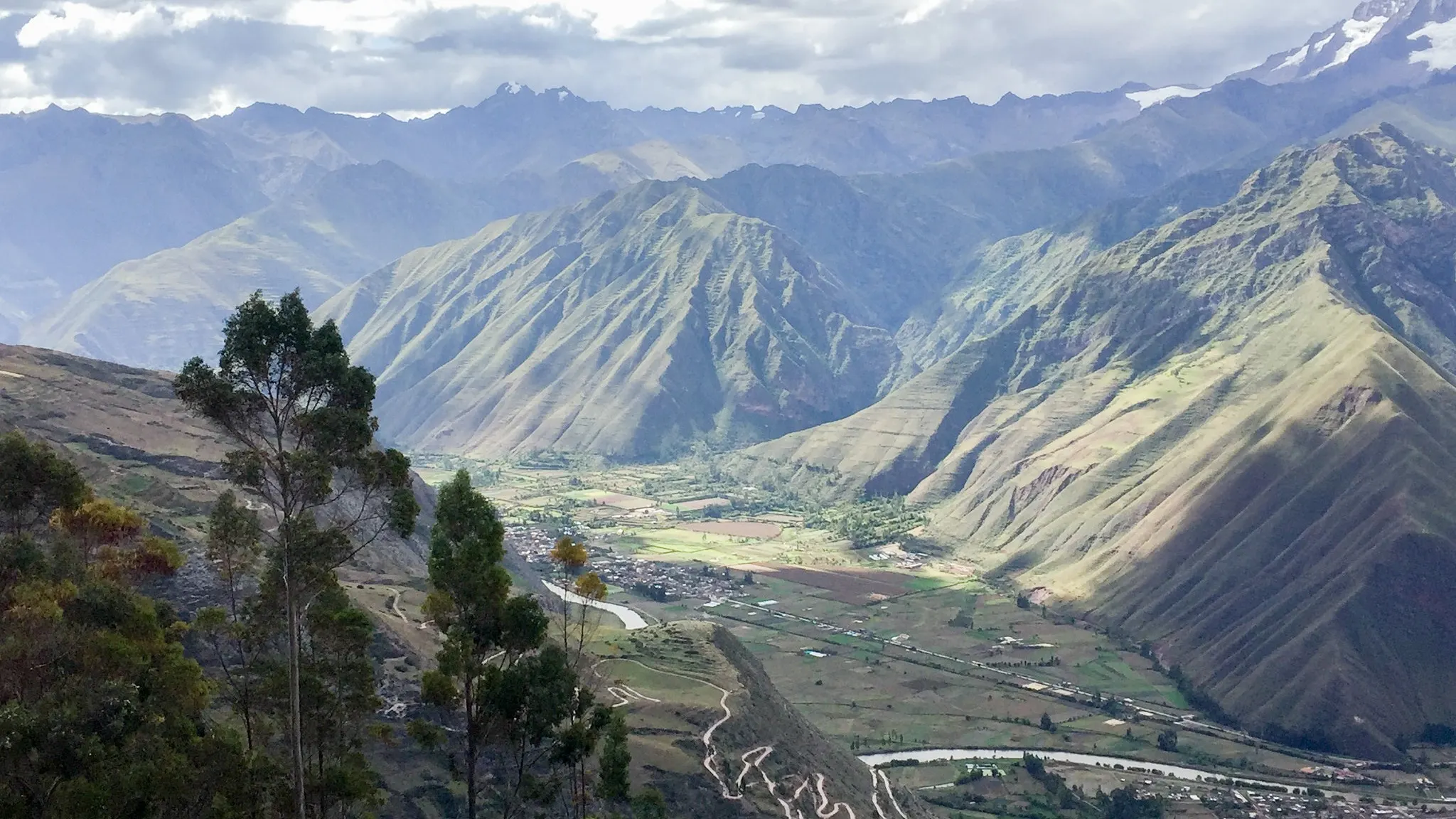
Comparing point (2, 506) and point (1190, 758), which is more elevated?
point (2, 506)

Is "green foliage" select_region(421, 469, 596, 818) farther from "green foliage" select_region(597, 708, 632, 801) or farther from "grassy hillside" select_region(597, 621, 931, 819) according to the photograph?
"grassy hillside" select_region(597, 621, 931, 819)

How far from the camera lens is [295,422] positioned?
2254 inches

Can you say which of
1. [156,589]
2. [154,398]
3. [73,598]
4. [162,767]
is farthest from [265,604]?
[154,398]

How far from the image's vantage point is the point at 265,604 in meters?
63.8

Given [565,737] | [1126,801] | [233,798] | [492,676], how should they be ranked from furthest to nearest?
1. [1126,801]
2. [565,737]
3. [492,676]
4. [233,798]

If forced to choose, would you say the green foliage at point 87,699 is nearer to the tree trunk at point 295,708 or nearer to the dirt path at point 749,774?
the tree trunk at point 295,708

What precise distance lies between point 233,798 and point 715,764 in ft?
225

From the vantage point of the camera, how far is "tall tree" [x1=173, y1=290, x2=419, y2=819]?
55.6 m

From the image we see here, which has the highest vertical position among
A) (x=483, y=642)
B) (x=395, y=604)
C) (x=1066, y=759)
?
(x=483, y=642)

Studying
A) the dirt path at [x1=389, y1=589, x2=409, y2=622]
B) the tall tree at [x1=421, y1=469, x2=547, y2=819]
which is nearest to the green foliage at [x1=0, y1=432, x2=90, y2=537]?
the tall tree at [x1=421, y1=469, x2=547, y2=819]

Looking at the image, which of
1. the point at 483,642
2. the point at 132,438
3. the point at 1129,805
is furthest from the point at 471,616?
the point at 1129,805

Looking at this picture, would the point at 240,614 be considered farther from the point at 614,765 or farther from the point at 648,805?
the point at 648,805

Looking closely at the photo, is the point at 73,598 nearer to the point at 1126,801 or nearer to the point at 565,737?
the point at 565,737

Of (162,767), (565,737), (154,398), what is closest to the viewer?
(162,767)
